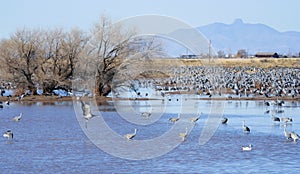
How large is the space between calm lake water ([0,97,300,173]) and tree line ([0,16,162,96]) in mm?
6136

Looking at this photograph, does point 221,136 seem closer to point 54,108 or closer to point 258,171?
point 258,171

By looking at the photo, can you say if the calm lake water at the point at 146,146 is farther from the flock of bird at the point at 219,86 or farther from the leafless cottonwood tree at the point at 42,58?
the flock of bird at the point at 219,86

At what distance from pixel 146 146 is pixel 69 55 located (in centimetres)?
1972

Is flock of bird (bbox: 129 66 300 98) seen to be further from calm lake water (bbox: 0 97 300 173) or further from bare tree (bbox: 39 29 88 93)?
calm lake water (bbox: 0 97 300 173)

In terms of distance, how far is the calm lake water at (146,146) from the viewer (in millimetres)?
15422

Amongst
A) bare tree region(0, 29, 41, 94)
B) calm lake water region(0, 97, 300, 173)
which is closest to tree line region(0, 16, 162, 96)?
bare tree region(0, 29, 41, 94)

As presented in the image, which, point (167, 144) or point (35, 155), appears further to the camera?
point (167, 144)

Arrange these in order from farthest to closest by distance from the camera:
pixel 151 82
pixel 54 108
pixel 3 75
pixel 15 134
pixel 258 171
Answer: pixel 151 82 < pixel 3 75 < pixel 54 108 < pixel 15 134 < pixel 258 171

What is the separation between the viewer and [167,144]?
749 inches

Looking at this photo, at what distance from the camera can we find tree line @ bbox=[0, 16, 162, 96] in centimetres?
3547

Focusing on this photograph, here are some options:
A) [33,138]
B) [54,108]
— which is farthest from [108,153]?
[54,108]

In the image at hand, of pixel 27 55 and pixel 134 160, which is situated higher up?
pixel 27 55

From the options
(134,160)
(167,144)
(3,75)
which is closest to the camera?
(134,160)

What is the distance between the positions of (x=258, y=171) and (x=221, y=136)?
19.5ft
